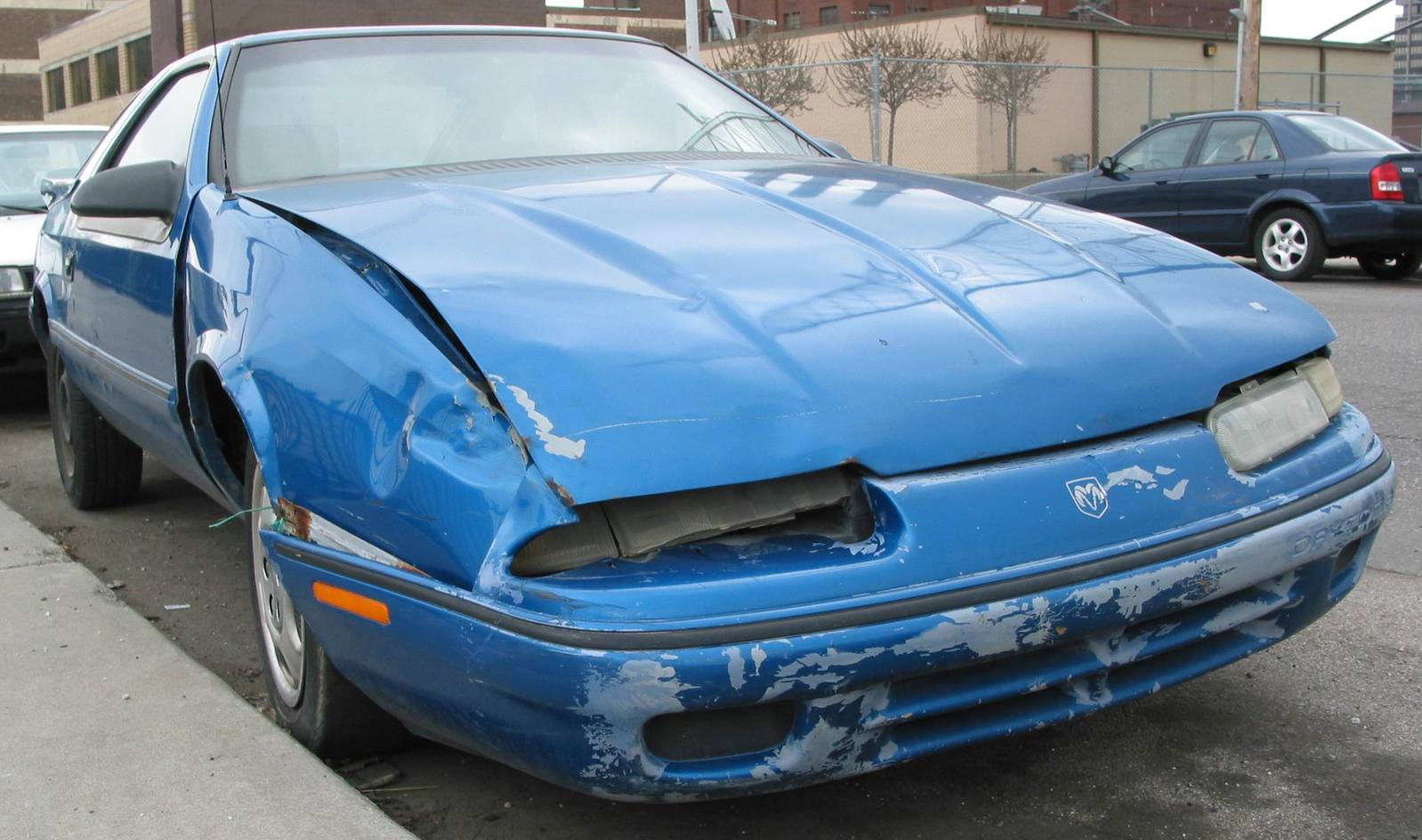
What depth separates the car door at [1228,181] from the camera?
470 inches

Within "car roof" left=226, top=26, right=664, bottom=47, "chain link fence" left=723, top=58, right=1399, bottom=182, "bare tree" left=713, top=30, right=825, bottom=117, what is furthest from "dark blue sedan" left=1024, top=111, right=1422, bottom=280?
"chain link fence" left=723, top=58, right=1399, bottom=182

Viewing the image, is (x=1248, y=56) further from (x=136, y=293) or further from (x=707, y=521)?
(x=707, y=521)

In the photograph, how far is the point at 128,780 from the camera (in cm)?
263

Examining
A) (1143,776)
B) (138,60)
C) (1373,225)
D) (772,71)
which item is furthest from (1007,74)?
(138,60)

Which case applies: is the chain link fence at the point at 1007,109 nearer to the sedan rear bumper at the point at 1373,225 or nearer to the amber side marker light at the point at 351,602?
the sedan rear bumper at the point at 1373,225

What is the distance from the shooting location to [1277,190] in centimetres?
1183

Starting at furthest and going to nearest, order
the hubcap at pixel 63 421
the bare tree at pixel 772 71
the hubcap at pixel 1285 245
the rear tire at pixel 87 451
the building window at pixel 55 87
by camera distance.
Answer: the building window at pixel 55 87, the bare tree at pixel 772 71, the hubcap at pixel 1285 245, the hubcap at pixel 63 421, the rear tire at pixel 87 451

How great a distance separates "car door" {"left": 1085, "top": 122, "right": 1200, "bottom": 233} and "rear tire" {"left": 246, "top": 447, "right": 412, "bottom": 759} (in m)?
10.9

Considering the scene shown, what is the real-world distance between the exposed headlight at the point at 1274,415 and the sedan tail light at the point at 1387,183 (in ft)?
30.8

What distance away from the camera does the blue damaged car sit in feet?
6.64

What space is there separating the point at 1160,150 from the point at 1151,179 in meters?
0.32

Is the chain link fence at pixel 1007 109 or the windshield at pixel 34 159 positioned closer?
the windshield at pixel 34 159

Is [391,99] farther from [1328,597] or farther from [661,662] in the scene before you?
[1328,597]

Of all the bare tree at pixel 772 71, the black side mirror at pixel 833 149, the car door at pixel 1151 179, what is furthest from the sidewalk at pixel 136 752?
the bare tree at pixel 772 71
